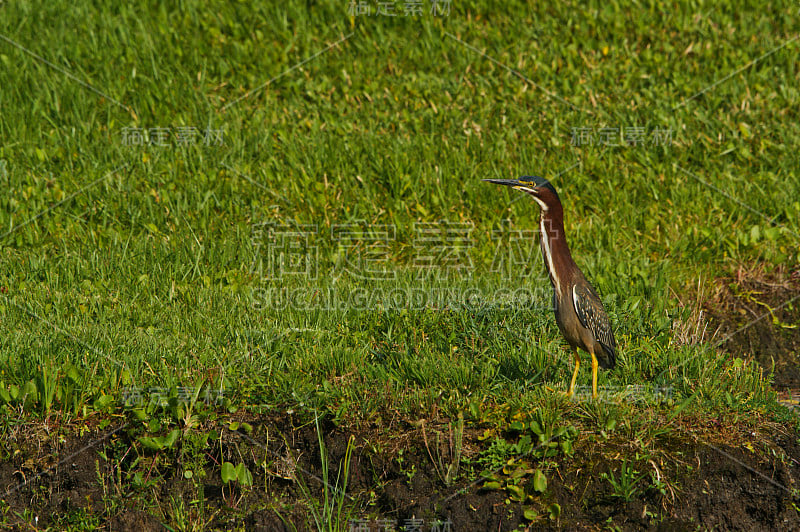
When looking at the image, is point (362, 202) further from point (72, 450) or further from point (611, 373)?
point (72, 450)

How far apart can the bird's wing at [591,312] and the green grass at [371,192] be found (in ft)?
1.37

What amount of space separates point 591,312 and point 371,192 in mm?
3171

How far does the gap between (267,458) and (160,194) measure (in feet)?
11.0

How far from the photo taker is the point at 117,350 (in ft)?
16.2

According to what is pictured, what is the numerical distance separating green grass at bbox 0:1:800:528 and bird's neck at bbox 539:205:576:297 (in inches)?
26.2

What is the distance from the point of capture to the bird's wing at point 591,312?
433cm

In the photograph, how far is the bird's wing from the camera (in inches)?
170

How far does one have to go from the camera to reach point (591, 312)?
4371mm
